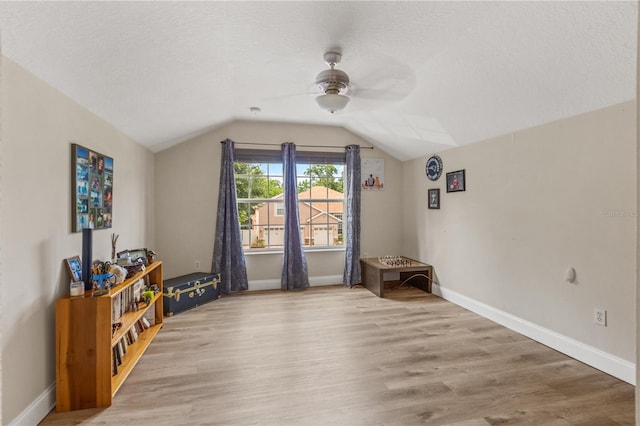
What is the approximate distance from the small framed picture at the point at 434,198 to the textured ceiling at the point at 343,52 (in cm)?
115

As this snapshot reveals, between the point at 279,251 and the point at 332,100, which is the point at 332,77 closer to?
the point at 332,100

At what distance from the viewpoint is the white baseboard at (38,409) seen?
182 cm

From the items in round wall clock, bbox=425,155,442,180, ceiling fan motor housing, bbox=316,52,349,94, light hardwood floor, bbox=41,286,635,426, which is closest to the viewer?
light hardwood floor, bbox=41,286,635,426

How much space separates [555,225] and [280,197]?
10.9 ft

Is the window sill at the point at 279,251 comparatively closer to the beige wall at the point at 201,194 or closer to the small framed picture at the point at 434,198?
the beige wall at the point at 201,194

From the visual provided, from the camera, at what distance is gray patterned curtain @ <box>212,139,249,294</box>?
4387 millimetres

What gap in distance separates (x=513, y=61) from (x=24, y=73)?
302cm

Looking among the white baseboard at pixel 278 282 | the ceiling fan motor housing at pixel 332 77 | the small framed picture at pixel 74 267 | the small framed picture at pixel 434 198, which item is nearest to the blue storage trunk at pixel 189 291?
the white baseboard at pixel 278 282

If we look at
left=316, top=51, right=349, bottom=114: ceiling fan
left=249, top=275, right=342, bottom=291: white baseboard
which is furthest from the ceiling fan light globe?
left=249, top=275, right=342, bottom=291: white baseboard

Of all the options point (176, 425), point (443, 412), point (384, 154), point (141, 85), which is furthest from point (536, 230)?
point (141, 85)

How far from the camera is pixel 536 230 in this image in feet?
9.78

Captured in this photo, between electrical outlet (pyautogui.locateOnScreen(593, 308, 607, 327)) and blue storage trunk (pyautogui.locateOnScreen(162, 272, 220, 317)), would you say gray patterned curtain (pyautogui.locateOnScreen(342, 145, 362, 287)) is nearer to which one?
blue storage trunk (pyautogui.locateOnScreen(162, 272, 220, 317))

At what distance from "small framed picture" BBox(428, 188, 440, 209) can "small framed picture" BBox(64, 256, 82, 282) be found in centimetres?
385

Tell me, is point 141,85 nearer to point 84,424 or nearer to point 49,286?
point 49,286
